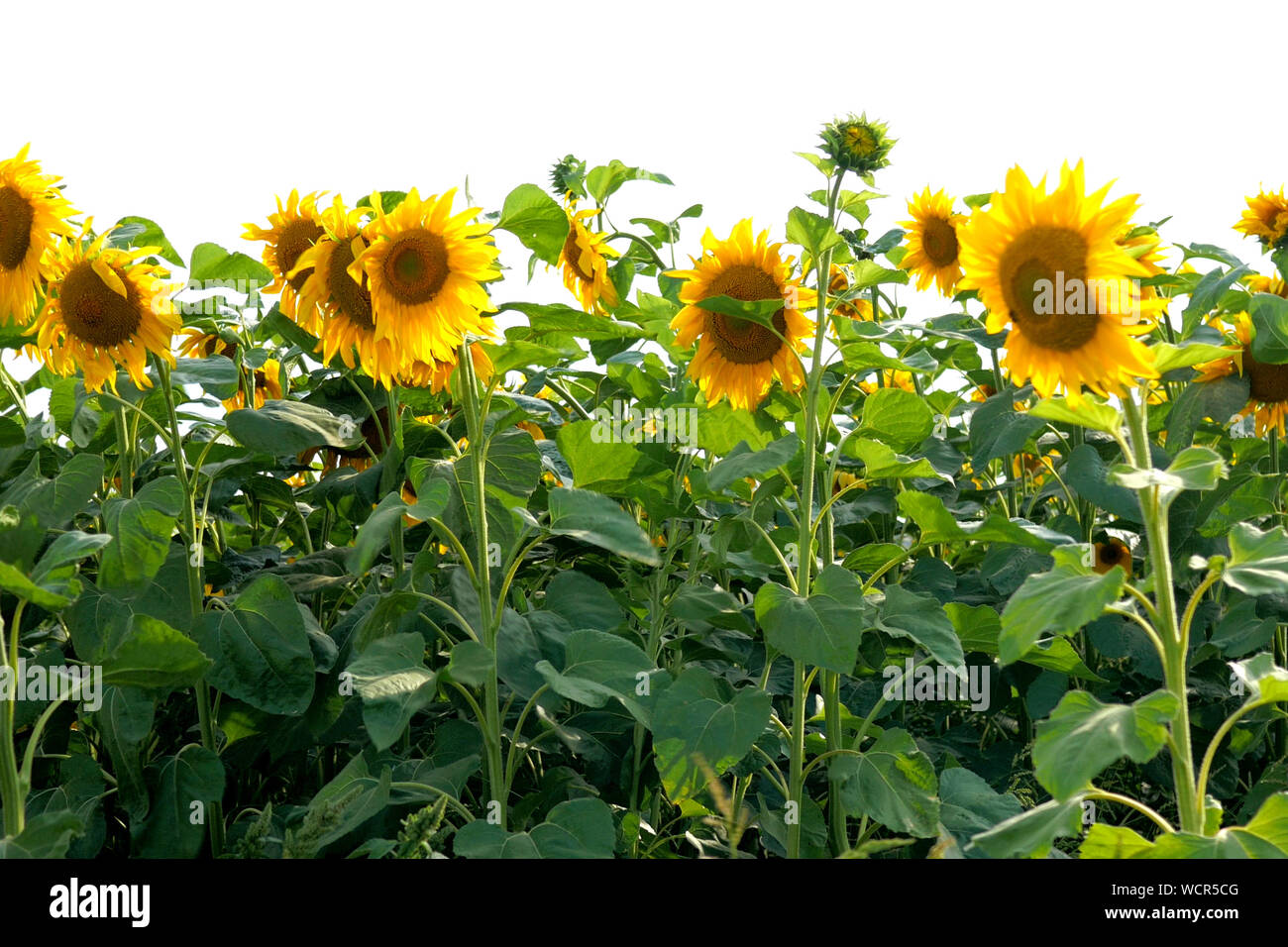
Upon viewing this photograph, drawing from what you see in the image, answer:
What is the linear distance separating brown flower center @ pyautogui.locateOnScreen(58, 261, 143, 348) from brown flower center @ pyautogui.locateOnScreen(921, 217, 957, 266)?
236cm

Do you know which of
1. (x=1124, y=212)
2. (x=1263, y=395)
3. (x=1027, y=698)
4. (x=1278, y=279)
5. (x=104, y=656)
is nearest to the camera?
(x=1124, y=212)

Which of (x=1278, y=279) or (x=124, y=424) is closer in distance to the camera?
(x=124, y=424)

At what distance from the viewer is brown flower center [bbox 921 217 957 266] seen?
3.70 m

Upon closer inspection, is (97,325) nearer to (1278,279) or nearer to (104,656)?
(104,656)

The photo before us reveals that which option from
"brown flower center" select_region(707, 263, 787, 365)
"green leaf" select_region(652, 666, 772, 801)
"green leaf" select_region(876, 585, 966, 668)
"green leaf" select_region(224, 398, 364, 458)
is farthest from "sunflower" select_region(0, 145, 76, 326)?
"green leaf" select_region(876, 585, 966, 668)

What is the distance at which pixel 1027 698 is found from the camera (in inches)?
104

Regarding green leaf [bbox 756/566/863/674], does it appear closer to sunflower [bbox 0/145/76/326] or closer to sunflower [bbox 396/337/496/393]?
sunflower [bbox 396/337/496/393]

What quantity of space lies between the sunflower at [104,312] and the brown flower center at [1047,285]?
167 centimetres

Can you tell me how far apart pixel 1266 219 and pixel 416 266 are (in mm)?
2742

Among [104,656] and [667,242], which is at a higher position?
[667,242]

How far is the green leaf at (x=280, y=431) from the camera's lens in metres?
2.37

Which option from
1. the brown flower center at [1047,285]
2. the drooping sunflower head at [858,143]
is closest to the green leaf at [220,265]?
the drooping sunflower head at [858,143]

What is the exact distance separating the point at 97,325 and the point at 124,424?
0.78ft
